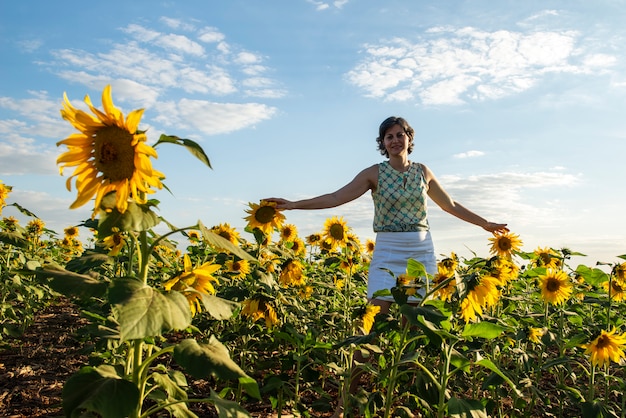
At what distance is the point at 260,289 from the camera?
412cm

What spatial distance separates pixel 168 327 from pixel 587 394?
4083 millimetres

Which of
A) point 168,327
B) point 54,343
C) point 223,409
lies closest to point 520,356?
point 223,409

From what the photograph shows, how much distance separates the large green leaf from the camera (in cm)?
163

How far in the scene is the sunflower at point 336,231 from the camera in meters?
6.01

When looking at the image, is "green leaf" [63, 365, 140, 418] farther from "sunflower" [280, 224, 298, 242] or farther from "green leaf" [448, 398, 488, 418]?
"sunflower" [280, 224, 298, 242]

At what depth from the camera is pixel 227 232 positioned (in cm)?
520

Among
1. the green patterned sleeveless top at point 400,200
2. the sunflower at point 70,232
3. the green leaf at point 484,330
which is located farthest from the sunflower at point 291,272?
the sunflower at point 70,232

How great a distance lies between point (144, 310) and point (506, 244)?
14.6 ft

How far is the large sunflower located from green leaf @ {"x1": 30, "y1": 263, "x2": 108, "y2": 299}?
0.26m

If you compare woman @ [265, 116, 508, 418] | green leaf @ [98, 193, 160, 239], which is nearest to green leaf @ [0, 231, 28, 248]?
woman @ [265, 116, 508, 418]

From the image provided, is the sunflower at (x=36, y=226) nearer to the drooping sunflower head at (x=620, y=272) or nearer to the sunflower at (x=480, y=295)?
the sunflower at (x=480, y=295)

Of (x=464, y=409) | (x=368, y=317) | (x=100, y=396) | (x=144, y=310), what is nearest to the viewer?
(x=144, y=310)

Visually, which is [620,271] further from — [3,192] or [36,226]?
[36,226]

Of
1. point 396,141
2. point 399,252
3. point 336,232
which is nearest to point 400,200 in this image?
point 399,252
